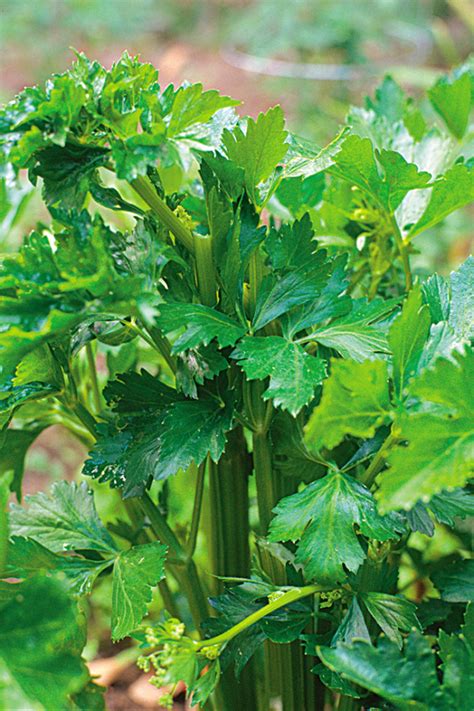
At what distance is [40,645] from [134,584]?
15 cm

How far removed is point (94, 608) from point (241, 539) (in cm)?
61

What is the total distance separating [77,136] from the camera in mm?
479

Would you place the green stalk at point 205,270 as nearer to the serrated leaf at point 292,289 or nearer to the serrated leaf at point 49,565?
the serrated leaf at point 292,289

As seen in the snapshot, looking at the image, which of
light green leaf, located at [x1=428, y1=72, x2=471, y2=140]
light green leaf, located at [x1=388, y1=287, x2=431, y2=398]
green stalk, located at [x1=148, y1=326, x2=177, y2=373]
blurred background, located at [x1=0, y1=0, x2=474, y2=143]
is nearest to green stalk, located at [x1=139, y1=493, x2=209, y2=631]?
green stalk, located at [x1=148, y1=326, x2=177, y2=373]

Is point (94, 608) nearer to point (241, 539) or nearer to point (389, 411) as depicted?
point (241, 539)

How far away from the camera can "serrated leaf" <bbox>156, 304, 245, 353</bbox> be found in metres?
0.48

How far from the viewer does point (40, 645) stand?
39 centimetres

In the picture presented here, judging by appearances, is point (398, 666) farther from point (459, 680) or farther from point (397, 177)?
point (397, 177)

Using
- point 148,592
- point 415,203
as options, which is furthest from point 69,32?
point 148,592

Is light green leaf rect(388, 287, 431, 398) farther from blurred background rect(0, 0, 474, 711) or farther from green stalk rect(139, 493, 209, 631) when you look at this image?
blurred background rect(0, 0, 474, 711)

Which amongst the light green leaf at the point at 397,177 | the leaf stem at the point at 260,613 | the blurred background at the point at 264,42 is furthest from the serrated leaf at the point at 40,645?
the blurred background at the point at 264,42

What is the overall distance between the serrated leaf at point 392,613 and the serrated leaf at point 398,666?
77mm

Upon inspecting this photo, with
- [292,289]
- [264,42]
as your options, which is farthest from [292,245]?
[264,42]

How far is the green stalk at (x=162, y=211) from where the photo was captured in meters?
0.49
